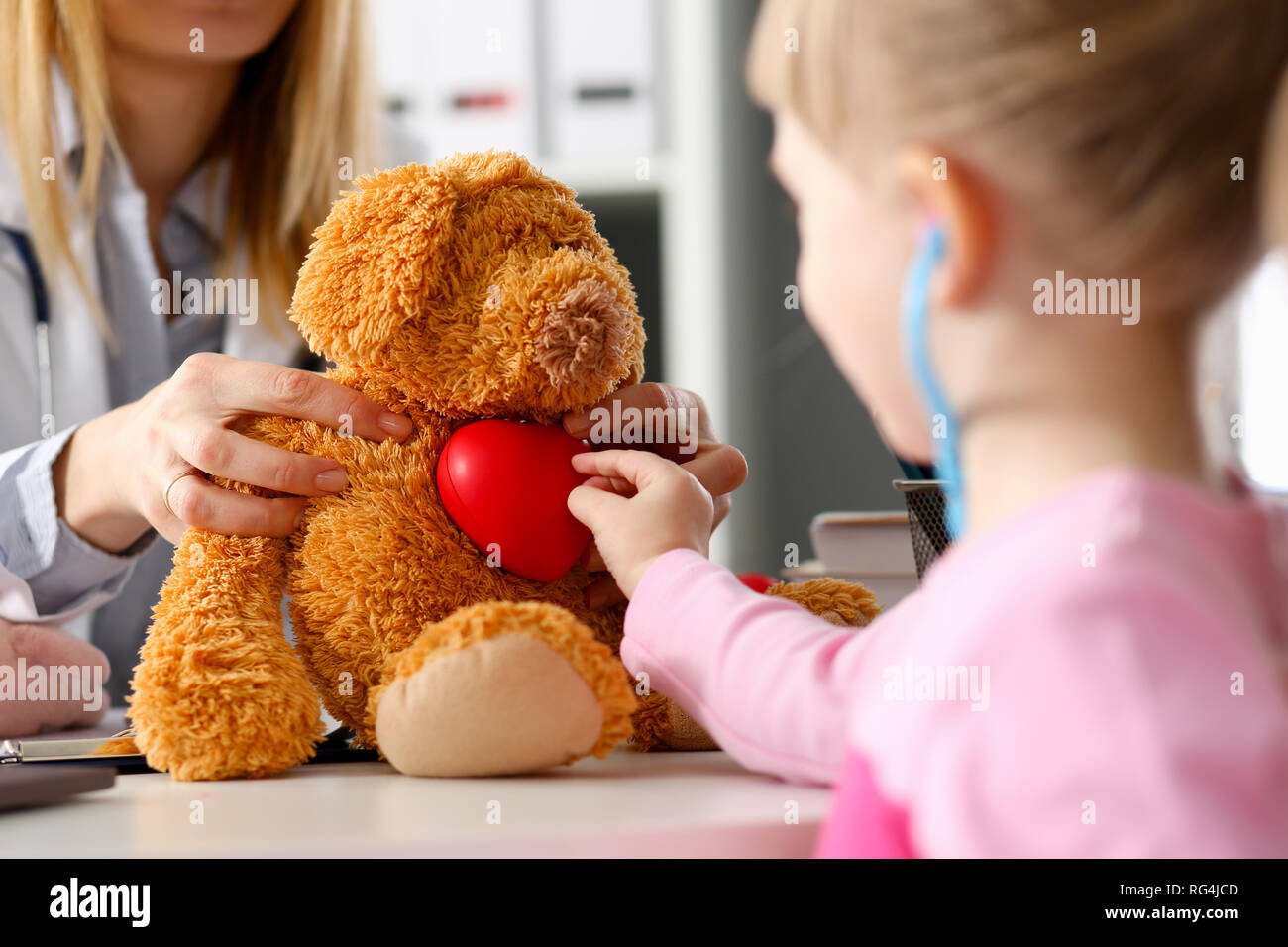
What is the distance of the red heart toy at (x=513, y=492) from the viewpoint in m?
0.55

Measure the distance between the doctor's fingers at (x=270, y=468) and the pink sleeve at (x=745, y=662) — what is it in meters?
0.17

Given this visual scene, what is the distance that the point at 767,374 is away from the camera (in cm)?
184

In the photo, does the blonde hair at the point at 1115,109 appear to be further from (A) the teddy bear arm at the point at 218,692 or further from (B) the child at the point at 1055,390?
(A) the teddy bear arm at the point at 218,692

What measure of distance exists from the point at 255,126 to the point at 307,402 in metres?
0.83

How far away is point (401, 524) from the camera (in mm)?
551

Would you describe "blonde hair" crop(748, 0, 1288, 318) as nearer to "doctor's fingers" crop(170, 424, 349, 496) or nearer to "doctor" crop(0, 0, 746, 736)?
"doctor's fingers" crop(170, 424, 349, 496)

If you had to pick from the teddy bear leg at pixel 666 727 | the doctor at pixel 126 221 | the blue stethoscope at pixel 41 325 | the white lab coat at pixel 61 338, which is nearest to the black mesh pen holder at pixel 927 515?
the teddy bear leg at pixel 666 727

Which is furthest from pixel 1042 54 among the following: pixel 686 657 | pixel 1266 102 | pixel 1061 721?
pixel 686 657

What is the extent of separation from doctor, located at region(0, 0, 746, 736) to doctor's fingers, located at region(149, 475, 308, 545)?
280mm

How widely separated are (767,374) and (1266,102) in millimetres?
1497

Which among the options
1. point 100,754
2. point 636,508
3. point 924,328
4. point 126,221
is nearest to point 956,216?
point 924,328

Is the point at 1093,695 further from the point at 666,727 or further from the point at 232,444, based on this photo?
the point at 232,444

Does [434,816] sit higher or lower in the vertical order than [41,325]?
lower
